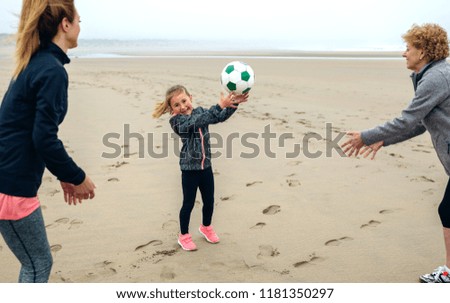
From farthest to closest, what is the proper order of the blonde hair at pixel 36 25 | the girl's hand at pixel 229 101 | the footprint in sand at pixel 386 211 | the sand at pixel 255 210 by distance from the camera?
the footprint in sand at pixel 386 211
the sand at pixel 255 210
the girl's hand at pixel 229 101
the blonde hair at pixel 36 25

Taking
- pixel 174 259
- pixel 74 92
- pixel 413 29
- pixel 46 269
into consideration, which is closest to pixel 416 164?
pixel 413 29

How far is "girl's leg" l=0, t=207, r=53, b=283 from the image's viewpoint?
223 centimetres

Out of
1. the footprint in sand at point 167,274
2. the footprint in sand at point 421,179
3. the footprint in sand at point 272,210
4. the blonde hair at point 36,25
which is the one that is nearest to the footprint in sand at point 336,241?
the footprint in sand at point 272,210

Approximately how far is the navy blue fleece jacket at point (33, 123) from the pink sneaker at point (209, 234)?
2.03 meters

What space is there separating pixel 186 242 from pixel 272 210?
1.17 meters

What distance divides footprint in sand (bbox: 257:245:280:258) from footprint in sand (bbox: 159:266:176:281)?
773 millimetres

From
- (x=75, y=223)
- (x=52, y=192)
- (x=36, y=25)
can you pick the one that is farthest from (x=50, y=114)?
(x=52, y=192)

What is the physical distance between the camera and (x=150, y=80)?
1744 centimetres

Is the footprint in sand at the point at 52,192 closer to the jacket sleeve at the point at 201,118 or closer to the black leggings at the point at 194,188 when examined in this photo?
the black leggings at the point at 194,188

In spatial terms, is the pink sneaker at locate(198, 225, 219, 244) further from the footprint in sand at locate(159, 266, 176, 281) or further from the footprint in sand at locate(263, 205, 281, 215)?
the footprint in sand at locate(263, 205, 281, 215)

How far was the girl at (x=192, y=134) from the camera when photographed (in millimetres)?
3471

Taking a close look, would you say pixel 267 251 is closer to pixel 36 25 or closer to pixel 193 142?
pixel 193 142

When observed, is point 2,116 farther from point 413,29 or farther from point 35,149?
point 413,29

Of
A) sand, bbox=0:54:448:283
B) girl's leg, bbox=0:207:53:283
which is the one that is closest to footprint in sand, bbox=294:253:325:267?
sand, bbox=0:54:448:283
